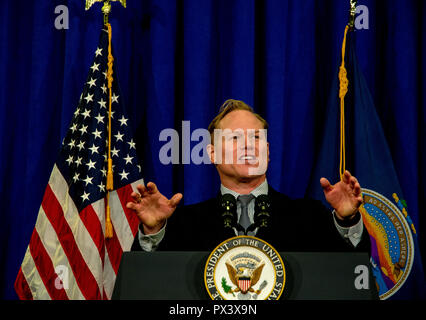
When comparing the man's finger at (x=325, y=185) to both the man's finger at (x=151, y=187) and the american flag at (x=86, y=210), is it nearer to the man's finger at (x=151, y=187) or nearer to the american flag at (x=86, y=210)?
the man's finger at (x=151, y=187)

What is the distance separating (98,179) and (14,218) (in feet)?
2.34

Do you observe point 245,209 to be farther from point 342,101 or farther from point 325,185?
point 342,101

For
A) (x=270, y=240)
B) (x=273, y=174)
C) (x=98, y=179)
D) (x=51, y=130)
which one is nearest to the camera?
(x=270, y=240)

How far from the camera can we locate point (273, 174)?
299 cm

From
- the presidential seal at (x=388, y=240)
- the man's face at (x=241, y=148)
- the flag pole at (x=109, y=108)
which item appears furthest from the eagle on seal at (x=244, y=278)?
the presidential seal at (x=388, y=240)

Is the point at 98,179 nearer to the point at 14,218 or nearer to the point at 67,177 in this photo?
the point at 67,177

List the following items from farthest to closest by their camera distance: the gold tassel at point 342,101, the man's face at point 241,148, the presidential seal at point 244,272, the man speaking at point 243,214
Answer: the gold tassel at point 342,101 < the man's face at point 241,148 < the man speaking at point 243,214 < the presidential seal at point 244,272

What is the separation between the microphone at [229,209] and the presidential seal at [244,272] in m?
0.39

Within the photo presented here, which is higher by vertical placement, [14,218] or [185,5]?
[185,5]

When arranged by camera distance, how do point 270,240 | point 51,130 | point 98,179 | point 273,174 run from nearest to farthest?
point 270,240, point 98,179, point 273,174, point 51,130

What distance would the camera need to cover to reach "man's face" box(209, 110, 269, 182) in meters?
2.22

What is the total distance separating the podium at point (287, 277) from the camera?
57.7 inches
